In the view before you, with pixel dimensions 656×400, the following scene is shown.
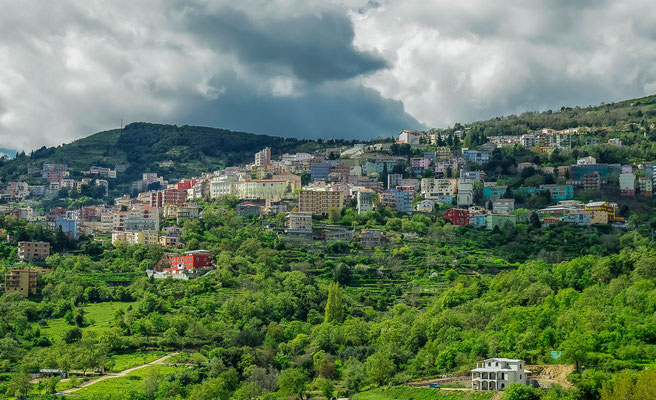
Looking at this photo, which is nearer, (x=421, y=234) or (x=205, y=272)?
(x=205, y=272)

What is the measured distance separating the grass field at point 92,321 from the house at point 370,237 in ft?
83.1

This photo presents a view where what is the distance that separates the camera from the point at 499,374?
1742 inches

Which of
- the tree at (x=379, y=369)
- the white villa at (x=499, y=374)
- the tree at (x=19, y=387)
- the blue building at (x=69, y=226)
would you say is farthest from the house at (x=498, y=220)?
the tree at (x=19, y=387)

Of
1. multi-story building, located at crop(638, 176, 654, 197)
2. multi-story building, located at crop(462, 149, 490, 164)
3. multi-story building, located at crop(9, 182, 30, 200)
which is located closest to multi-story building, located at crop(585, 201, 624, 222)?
multi-story building, located at crop(638, 176, 654, 197)

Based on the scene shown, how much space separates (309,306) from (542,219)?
115ft

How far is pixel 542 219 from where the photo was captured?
96.9 metres

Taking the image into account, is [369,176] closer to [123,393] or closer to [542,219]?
[542,219]

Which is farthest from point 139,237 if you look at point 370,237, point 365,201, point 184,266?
point 365,201

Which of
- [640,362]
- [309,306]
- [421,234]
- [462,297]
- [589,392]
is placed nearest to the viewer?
[589,392]

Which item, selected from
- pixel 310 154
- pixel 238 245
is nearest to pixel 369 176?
pixel 310 154

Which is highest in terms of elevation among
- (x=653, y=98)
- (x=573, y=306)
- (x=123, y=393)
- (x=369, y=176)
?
(x=653, y=98)

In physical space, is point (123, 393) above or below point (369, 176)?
below

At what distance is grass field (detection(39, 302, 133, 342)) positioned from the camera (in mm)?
65700

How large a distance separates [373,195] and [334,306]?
38023 mm
